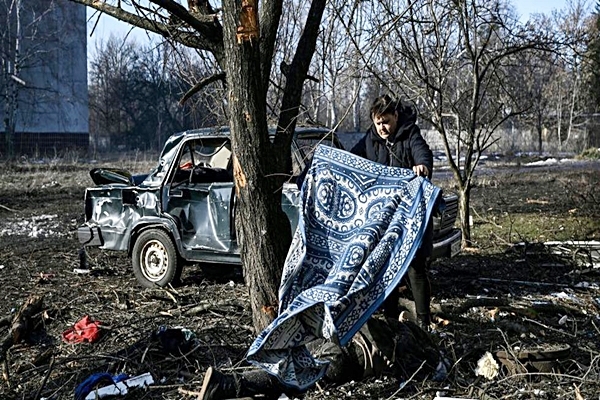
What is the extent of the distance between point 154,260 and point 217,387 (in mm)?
4421

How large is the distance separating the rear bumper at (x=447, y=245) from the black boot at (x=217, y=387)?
373cm

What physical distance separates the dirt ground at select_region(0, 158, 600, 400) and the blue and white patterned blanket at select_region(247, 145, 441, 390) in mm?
476

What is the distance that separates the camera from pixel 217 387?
4.42m

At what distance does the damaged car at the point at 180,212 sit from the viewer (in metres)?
8.12

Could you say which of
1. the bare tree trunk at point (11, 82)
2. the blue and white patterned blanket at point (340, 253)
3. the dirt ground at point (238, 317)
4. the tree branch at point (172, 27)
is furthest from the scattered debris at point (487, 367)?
the bare tree trunk at point (11, 82)

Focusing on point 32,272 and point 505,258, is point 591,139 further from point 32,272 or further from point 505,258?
point 32,272

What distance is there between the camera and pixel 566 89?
1940 inches

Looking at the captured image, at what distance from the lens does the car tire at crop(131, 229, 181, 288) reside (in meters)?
8.47

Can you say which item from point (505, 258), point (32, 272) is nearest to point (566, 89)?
point (505, 258)

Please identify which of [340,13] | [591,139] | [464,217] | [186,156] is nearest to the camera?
[340,13]

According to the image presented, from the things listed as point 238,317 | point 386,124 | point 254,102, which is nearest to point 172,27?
point 254,102

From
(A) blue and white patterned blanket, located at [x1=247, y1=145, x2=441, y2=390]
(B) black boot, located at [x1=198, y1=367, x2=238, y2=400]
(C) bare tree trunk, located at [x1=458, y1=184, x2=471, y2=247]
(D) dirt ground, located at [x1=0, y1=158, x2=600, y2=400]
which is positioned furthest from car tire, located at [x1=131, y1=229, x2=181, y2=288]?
(C) bare tree trunk, located at [x1=458, y1=184, x2=471, y2=247]

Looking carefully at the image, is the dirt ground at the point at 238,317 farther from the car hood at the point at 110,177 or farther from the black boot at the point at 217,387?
the car hood at the point at 110,177

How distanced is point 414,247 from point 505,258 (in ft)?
17.3
